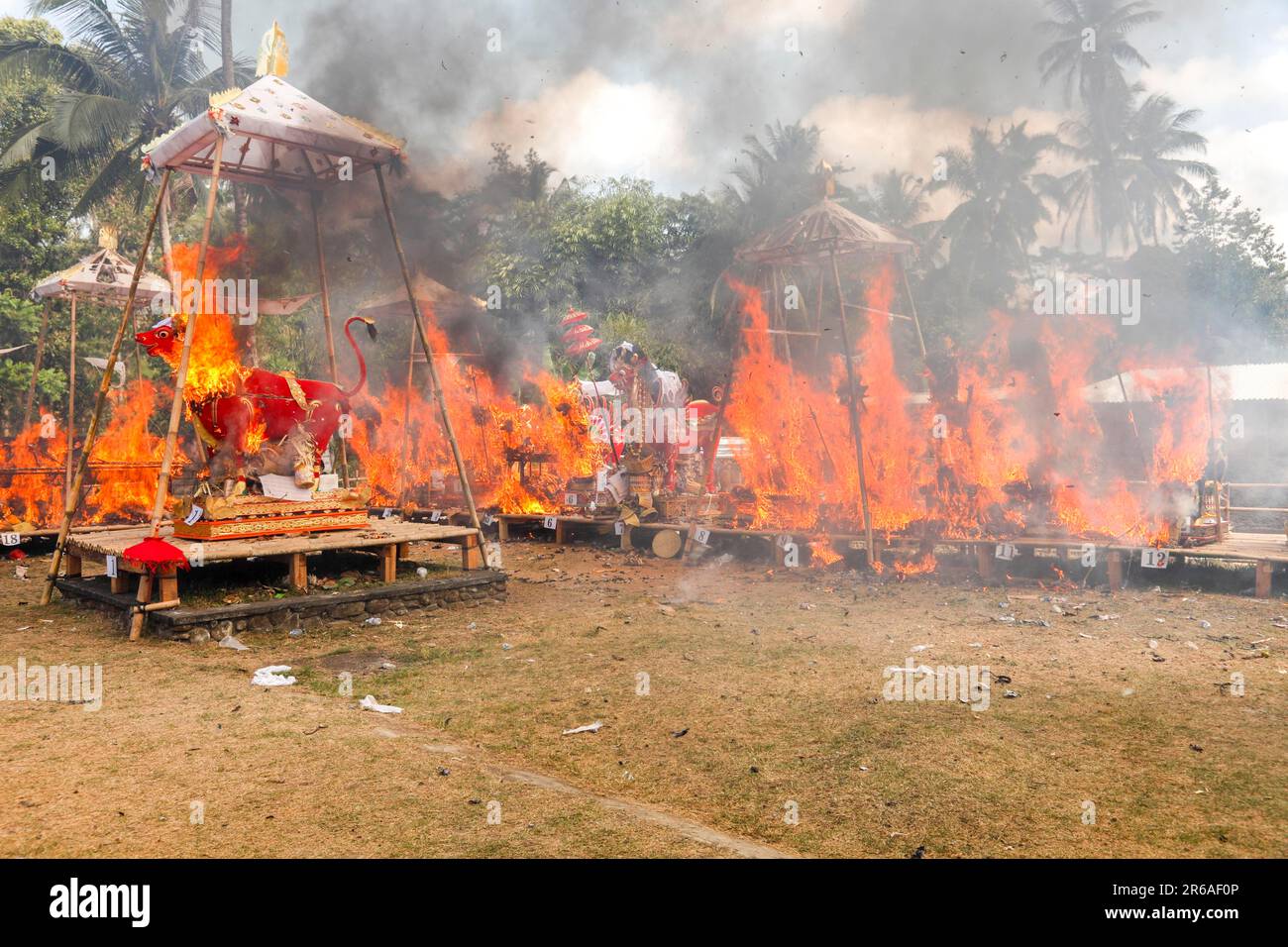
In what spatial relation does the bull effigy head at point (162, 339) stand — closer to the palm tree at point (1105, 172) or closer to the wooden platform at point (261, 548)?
the wooden platform at point (261, 548)

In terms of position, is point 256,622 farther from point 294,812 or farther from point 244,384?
point 294,812

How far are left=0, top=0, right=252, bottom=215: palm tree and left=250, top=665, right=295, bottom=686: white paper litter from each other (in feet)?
63.8

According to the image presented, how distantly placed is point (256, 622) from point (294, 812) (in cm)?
498

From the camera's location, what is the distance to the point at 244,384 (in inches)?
403

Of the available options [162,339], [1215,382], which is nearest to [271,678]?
[162,339]

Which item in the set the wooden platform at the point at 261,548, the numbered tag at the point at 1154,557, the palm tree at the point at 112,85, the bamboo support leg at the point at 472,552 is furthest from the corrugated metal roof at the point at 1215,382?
the palm tree at the point at 112,85

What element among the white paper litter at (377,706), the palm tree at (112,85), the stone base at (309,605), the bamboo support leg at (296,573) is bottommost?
the white paper litter at (377,706)

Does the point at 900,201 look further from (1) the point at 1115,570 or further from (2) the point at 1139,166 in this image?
(1) the point at 1115,570

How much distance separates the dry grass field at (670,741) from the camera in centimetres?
429

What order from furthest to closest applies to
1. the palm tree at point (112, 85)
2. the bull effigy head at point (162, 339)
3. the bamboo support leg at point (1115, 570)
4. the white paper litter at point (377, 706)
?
1. the palm tree at point (112, 85)
2. the bamboo support leg at point (1115, 570)
3. the bull effigy head at point (162, 339)
4. the white paper litter at point (377, 706)

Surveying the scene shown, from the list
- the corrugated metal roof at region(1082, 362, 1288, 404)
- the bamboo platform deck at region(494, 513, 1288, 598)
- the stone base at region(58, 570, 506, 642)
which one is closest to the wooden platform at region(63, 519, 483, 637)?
the stone base at region(58, 570, 506, 642)

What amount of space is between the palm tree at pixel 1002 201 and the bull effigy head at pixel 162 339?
34.0 metres

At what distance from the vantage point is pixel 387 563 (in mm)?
10578
